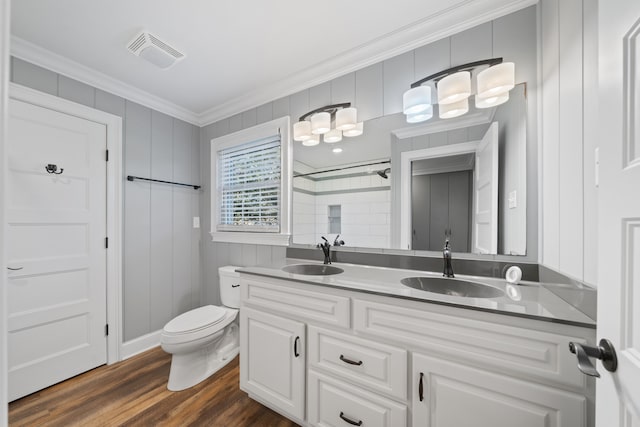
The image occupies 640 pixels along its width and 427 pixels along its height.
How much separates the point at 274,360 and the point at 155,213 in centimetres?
183

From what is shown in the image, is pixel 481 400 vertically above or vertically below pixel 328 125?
below

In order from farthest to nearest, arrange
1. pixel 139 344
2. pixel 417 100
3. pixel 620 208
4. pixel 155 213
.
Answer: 1. pixel 155 213
2. pixel 139 344
3. pixel 417 100
4. pixel 620 208

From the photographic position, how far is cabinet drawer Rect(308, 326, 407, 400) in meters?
1.08

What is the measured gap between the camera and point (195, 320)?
1958 millimetres

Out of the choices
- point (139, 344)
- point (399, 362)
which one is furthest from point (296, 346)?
point (139, 344)

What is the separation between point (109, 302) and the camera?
2086 mm

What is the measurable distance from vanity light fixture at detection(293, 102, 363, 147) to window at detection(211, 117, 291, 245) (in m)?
0.20

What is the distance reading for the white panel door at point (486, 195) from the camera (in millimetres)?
1373

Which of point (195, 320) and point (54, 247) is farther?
point (195, 320)

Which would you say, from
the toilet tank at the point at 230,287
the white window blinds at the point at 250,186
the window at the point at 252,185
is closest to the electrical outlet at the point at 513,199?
the window at the point at 252,185

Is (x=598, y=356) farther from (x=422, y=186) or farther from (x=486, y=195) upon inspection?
(x=422, y=186)

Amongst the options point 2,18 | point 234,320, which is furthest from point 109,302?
point 2,18

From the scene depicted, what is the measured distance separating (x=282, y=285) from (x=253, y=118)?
1.70 metres

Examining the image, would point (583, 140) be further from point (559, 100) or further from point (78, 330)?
point (78, 330)
